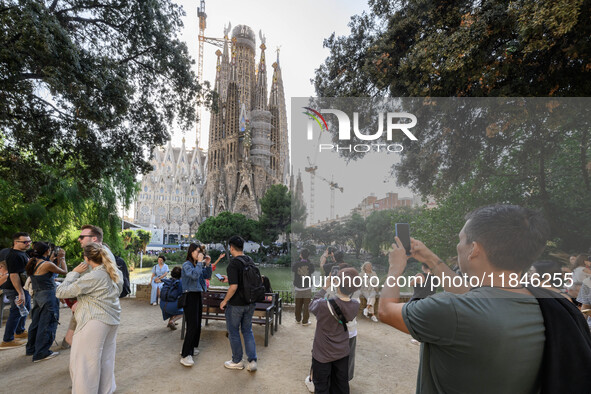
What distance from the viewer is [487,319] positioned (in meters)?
1.10

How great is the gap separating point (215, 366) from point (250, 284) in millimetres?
1404

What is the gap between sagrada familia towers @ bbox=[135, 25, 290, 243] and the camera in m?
54.0

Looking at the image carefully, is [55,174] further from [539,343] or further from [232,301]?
[539,343]

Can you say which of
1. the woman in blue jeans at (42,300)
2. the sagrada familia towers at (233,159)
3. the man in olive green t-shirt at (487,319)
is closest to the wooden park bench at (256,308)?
the woman in blue jeans at (42,300)

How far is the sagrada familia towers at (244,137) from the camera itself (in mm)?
53594

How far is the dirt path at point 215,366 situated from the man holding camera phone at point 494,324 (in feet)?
9.50

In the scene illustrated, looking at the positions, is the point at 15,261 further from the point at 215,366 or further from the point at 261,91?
the point at 261,91

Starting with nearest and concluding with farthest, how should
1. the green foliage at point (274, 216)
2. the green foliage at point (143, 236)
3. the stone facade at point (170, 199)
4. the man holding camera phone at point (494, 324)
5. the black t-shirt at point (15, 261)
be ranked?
the man holding camera phone at point (494, 324) → the black t-shirt at point (15, 261) → the green foliage at point (143, 236) → the green foliage at point (274, 216) → the stone facade at point (170, 199)

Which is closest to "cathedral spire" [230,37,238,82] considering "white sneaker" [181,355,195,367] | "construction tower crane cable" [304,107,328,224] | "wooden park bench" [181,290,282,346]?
"wooden park bench" [181,290,282,346]

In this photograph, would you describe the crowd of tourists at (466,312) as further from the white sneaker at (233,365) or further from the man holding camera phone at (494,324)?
the white sneaker at (233,365)

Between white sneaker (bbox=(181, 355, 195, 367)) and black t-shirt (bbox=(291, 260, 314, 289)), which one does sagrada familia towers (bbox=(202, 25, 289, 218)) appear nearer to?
white sneaker (bbox=(181, 355, 195, 367))

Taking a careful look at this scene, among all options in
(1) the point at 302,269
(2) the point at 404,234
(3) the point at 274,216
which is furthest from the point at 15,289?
(3) the point at 274,216

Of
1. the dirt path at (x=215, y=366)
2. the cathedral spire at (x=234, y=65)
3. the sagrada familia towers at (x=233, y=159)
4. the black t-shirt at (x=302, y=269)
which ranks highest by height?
the cathedral spire at (x=234, y=65)

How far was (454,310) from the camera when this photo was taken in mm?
1146
